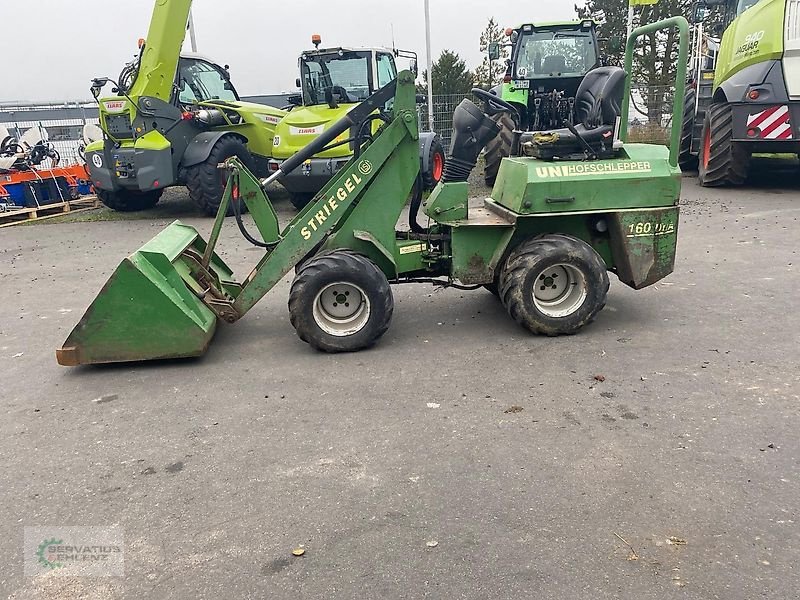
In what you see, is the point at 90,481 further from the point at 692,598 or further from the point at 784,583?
the point at 784,583

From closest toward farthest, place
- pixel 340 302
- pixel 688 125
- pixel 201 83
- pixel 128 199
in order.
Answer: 1. pixel 340 302
2. pixel 201 83
3. pixel 128 199
4. pixel 688 125

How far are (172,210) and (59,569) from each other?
10.4 meters

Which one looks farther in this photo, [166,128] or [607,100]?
[166,128]

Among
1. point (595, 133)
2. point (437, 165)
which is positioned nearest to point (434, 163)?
point (437, 165)

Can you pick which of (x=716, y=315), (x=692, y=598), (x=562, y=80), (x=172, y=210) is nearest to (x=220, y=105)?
(x=172, y=210)

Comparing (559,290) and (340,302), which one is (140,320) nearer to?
(340,302)

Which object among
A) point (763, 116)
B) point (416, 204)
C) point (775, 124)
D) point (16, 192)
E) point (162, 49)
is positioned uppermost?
point (162, 49)

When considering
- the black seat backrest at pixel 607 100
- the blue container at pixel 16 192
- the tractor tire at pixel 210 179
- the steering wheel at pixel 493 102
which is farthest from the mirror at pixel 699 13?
the blue container at pixel 16 192

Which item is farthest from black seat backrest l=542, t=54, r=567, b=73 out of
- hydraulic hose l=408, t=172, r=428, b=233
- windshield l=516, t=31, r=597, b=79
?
hydraulic hose l=408, t=172, r=428, b=233

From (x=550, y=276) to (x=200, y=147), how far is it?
7648mm

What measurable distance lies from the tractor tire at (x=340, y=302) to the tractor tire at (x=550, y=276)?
0.90 m

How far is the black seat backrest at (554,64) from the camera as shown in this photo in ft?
37.7

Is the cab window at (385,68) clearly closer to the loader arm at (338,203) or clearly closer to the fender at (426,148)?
the fender at (426,148)

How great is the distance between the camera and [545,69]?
37.8ft
